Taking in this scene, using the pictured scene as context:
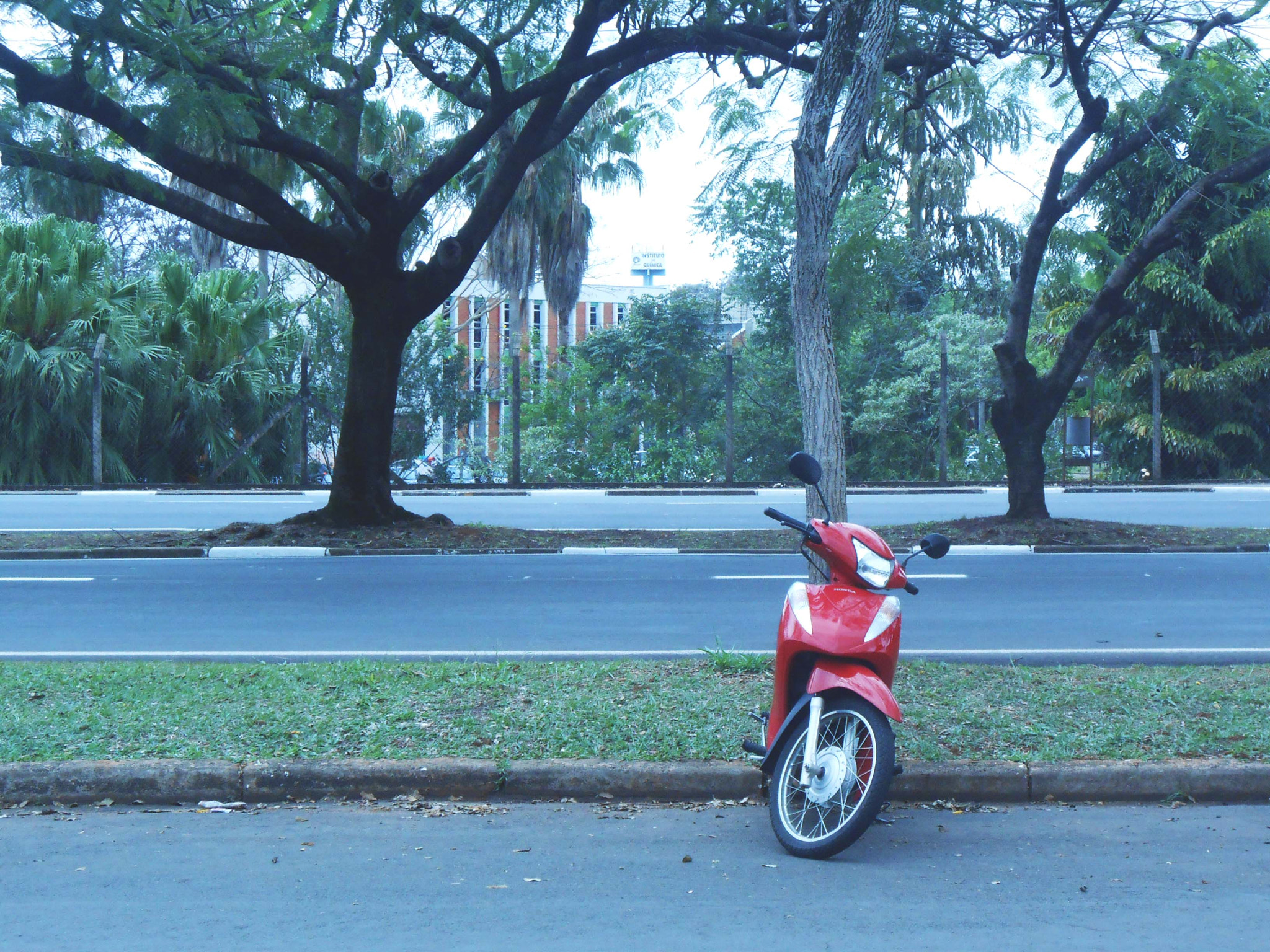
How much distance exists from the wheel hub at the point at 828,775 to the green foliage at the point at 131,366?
2054 cm

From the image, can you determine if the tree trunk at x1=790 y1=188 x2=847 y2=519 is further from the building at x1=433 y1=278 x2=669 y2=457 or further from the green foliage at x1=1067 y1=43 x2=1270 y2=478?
the building at x1=433 y1=278 x2=669 y2=457

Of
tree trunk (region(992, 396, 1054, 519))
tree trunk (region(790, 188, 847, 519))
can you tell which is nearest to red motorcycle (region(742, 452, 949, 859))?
tree trunk (region(790, 188, 847, 519))

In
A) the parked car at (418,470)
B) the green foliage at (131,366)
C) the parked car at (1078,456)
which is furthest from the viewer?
the parked car at (1078,456)

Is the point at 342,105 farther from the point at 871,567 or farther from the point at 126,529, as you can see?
the point at 871,567

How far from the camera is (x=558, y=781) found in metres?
5.07

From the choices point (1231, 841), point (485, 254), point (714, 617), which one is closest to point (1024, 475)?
point (714, 617)

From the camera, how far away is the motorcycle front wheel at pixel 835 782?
4184 millimetres

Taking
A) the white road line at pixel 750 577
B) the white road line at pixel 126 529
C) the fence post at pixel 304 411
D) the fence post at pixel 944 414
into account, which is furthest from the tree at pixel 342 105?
the fence post at pixel 944 414

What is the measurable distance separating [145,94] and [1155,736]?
10.5 metres

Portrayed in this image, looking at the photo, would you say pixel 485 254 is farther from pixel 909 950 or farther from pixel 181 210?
pixel 909 950

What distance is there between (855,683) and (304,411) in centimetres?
1917

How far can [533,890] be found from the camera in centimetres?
405

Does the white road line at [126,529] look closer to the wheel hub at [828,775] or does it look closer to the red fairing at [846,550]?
the red fairing at [846,550]

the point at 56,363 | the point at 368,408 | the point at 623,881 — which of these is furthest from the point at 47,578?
the point at 56,363
